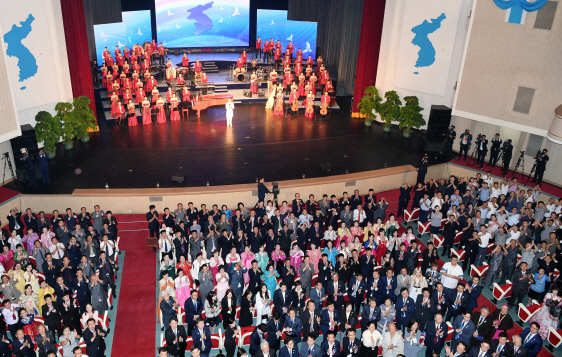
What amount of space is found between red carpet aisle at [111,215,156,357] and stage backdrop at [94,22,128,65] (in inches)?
539

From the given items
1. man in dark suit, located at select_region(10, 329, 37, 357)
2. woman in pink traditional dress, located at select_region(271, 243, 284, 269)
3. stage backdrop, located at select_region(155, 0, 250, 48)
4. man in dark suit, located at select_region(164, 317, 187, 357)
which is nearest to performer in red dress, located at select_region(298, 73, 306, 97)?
stage backdrop, located at select_region(155, 0, 250, 48)

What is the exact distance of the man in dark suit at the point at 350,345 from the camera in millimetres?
7771

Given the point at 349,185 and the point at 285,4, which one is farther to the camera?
the point at 285,4

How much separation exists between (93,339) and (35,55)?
38.0 feet

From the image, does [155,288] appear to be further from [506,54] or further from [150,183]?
[506,54]

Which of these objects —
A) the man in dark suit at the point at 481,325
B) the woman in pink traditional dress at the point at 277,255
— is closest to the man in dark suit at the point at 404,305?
the man in dark suit at the point at 481,325

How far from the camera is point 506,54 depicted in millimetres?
15266

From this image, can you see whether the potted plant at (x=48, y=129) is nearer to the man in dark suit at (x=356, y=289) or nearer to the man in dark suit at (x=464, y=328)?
the man in dark suit at (x=356, y=289)

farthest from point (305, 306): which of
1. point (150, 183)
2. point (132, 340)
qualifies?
point (150, 183)

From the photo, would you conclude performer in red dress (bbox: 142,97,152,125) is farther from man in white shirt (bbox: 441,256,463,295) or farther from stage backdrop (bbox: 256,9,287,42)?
man in white shirt (bbox: 441,256,463,295)

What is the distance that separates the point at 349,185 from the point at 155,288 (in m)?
6.88

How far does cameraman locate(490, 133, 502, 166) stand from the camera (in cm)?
1653

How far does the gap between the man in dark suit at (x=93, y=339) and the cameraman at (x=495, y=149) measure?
1367cm

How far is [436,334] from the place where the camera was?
8.28m
